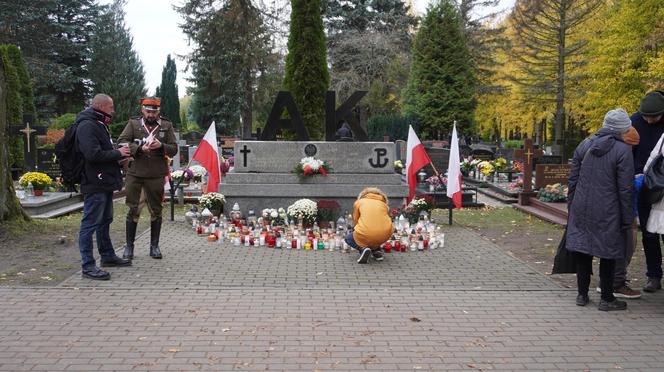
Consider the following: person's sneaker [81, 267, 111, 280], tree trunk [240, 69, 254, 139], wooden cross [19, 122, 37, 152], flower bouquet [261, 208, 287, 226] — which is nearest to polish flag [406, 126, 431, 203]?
flower bouquet [261, 208, 287, 226]

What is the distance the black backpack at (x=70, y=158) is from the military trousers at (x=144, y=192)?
922 mm

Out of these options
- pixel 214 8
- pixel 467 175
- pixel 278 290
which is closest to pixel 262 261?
pixel 278 290

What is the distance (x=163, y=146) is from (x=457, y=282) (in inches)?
157

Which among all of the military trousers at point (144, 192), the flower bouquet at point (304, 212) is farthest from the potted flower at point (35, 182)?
the military trousers at point (144, 192)

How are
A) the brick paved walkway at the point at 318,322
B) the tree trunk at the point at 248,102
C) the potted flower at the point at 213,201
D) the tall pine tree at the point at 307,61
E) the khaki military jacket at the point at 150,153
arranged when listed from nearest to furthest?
1. the brick paved walkway at the point at 318,322
2. the khaki military jacket at the point at 150,153
3. the potted flower at the point at 213,201
4. the tall pine tree at the point at 307,61
5. the tree trunk at the point at 248,102

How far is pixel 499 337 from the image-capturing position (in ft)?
16.2

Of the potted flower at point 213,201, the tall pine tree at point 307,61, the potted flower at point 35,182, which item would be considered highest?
the tall pine tree at point 307,61

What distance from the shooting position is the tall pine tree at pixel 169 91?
51959 millimetres

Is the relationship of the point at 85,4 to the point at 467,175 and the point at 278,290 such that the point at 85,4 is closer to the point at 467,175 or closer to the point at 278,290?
the point at 467,175

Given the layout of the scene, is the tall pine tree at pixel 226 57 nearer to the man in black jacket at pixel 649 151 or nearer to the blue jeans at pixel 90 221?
the blue jeans at pixel 90 221

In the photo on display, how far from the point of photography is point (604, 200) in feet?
18.2

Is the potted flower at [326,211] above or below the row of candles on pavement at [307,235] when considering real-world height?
above

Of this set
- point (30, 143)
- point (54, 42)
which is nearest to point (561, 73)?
point (30, 143)

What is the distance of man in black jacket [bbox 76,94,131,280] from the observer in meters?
6.57
